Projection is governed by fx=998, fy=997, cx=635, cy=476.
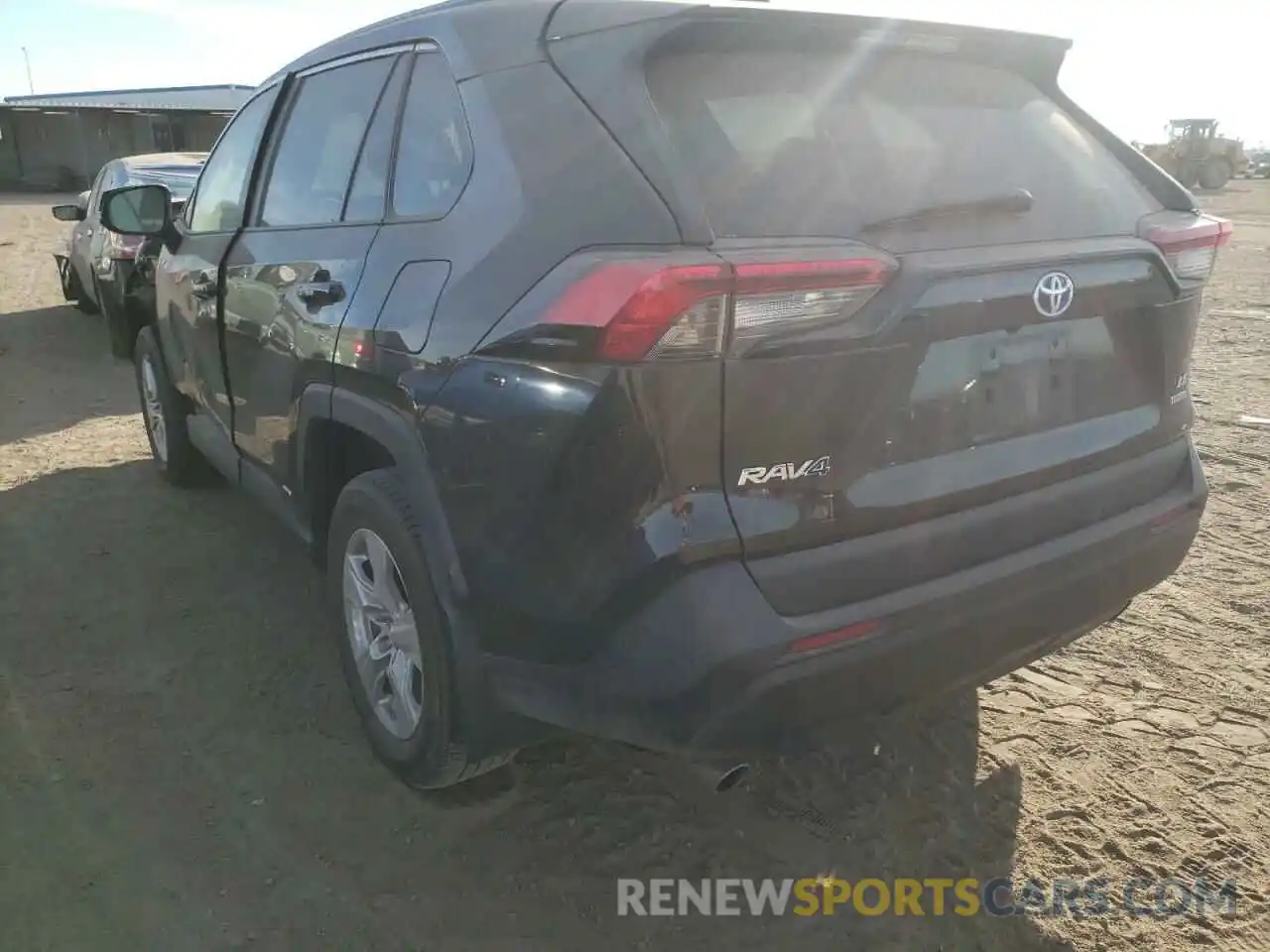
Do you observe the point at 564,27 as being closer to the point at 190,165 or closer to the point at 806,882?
the point at 806,882

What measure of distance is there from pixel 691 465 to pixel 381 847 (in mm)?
1401

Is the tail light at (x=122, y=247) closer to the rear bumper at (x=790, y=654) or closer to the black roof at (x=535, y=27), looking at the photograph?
the black roof at (x=535, y=27)

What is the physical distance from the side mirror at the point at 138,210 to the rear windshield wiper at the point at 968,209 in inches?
131

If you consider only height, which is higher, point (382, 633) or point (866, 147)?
point (866, 147)

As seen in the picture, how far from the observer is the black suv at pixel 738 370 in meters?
1.77

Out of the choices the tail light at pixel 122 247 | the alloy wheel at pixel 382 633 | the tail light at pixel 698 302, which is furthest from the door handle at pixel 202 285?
the tail light at pixel 122 247

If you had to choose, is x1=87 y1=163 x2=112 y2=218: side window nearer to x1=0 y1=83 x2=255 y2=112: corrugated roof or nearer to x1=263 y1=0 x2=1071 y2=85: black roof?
x1=263 y1=0 x2=1071 y2=85: black roof

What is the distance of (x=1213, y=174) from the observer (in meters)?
34.2

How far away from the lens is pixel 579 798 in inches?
105

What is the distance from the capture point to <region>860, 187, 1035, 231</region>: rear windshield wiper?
6.36 ft

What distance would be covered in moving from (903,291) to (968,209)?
0.34m

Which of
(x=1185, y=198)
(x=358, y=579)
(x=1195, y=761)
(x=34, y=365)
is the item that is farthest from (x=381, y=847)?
(x=34, y=365)

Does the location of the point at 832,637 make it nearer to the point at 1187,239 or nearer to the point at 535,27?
the point at 1187,239

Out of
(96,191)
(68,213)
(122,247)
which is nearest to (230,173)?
(122,247)
